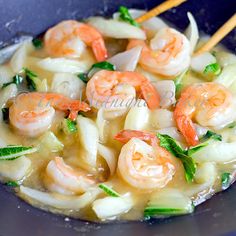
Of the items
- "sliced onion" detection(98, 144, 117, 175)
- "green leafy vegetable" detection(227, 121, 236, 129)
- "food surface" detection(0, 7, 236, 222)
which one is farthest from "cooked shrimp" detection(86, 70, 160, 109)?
"green leafy vegetable" detection(227, 121, 236, 129)

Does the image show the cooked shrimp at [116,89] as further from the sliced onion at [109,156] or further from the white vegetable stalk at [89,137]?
the sliced onion at [109,156]

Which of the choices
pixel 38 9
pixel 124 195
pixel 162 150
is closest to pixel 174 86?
pixel 162 150

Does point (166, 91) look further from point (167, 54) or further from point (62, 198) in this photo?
point (62, 198)

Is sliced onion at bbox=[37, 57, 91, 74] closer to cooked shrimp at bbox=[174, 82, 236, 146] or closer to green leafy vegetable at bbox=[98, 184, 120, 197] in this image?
cooked shrimp at bbox=[174, 82, 236, 146]

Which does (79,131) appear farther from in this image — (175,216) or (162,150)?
(175,216)

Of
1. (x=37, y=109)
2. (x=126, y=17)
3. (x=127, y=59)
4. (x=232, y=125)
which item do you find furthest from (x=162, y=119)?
(x=126, y=17)

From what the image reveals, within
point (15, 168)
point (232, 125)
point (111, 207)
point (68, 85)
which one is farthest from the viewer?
point (68, 85)

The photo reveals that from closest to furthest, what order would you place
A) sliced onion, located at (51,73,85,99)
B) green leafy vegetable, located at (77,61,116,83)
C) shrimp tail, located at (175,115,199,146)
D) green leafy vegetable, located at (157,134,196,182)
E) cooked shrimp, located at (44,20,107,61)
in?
green leafy vegetable, located at (157,134,196,182)
shrimp tail, located at (175,115,199,146)
sliced onion, located at (51,73,85,99)
green leafy vegetable, located at (77,61,116,83)
cooked shrimp, located at (44,20,107,61)
